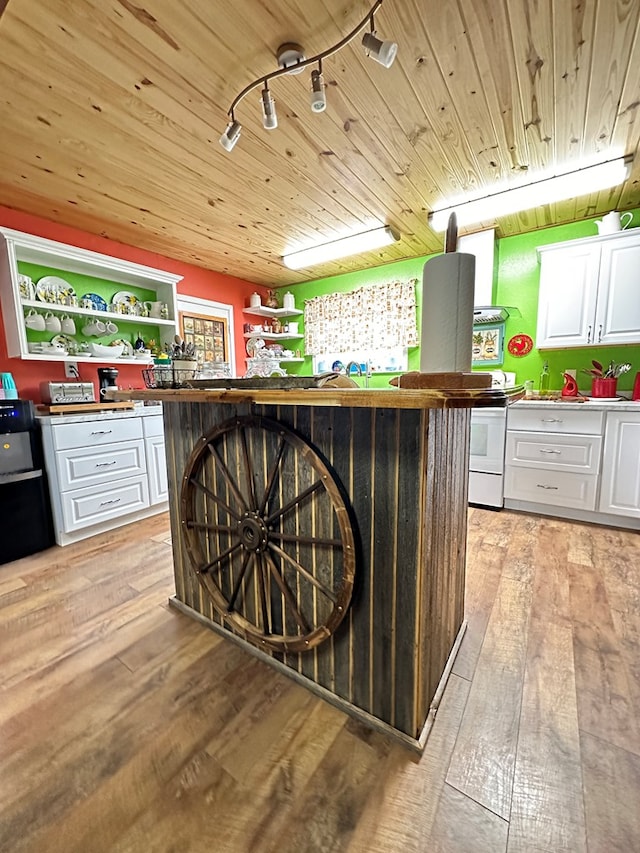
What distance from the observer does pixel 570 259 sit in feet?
9.57

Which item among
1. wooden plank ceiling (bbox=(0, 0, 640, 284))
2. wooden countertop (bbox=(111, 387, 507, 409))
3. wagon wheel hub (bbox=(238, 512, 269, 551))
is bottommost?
wagon wheel hub (bbox=(238, 512, 269, 551))

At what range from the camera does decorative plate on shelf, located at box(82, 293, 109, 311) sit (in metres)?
3.02

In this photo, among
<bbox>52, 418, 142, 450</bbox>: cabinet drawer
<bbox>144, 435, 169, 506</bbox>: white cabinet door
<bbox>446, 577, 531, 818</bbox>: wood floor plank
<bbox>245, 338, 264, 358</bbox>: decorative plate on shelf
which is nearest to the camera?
<bbox>446, 577, 531, 818</bbox>: wood floor plank

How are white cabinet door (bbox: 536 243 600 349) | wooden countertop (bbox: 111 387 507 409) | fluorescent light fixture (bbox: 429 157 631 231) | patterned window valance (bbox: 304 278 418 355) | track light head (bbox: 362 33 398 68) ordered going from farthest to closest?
patterned window valance (bbox: 304 278 418 355) → white cabinet door (bbox: 536 243 600 349) → fluorescent light fixture (bbox: 429 157 631 231) → track light head (bbox: 362 33 398 68) → wooden countertop (bbox: 111 387 507 409)

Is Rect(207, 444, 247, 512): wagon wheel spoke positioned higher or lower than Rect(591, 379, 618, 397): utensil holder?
lower

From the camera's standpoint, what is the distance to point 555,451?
9.52 feet

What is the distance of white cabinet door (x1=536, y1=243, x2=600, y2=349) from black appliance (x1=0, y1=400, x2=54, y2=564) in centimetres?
416

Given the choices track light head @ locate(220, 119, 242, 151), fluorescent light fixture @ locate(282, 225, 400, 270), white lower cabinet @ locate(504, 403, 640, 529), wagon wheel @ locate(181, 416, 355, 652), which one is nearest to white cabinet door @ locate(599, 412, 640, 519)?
white lower cabinet @ locate(504, 403, 640, 529)

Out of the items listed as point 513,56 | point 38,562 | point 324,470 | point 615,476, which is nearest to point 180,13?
point 513,56

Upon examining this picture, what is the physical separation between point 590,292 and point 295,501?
316cm

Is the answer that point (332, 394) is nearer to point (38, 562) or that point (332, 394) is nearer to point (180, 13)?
point (180, 13)

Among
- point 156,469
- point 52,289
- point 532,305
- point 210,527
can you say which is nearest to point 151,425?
point 156,469

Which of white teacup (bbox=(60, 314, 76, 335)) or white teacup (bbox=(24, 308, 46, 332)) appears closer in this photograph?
white teacup (bbox=(24, 308, 46, 332))

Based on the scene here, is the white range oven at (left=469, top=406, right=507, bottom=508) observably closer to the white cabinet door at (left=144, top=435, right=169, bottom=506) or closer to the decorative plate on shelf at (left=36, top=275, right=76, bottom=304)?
the white cabinet door at (left=144, top=435, right=169, bottom=506)
